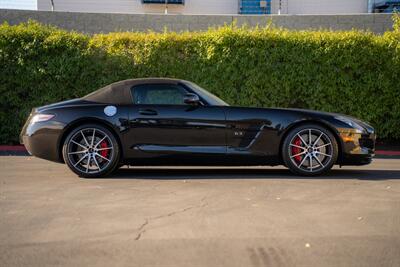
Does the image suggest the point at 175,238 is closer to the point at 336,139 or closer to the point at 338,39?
the point at 336,139

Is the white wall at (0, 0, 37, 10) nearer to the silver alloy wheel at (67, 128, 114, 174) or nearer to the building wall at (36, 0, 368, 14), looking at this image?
the building wall at (36, 0, 368, 14)

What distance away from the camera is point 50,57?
12555 mm

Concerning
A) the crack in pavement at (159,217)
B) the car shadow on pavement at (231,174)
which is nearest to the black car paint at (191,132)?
the car shadow on pavement at (231,174)

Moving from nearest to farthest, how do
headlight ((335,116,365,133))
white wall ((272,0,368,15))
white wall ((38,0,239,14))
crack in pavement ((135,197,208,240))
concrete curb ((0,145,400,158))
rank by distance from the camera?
crack in pavement ((135,197,208,240)) → headlight ((335,116,365,133)) → concrete curb ((0,145,400,158)) → white wall ((38,0,239,14)) → white wall ((272,0,368,15))

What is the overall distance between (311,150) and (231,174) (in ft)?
3.69

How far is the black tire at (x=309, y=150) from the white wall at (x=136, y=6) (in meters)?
12.5

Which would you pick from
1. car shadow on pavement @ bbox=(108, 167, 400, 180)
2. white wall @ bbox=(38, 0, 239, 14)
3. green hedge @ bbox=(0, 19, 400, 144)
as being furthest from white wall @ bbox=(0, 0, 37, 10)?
car shadow on pavement @ bbox=(108, 167, 400, 180)

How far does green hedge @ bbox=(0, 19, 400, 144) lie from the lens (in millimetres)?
12531

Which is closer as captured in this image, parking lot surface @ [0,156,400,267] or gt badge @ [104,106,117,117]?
parking lot surface @ [0,156,400,267]

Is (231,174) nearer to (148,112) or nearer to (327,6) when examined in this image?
(148,112)

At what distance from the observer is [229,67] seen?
41.1 ft

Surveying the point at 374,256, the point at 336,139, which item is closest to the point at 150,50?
the point at 336,139

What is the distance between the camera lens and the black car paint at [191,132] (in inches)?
293

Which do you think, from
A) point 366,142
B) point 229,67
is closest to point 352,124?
point 366,142
